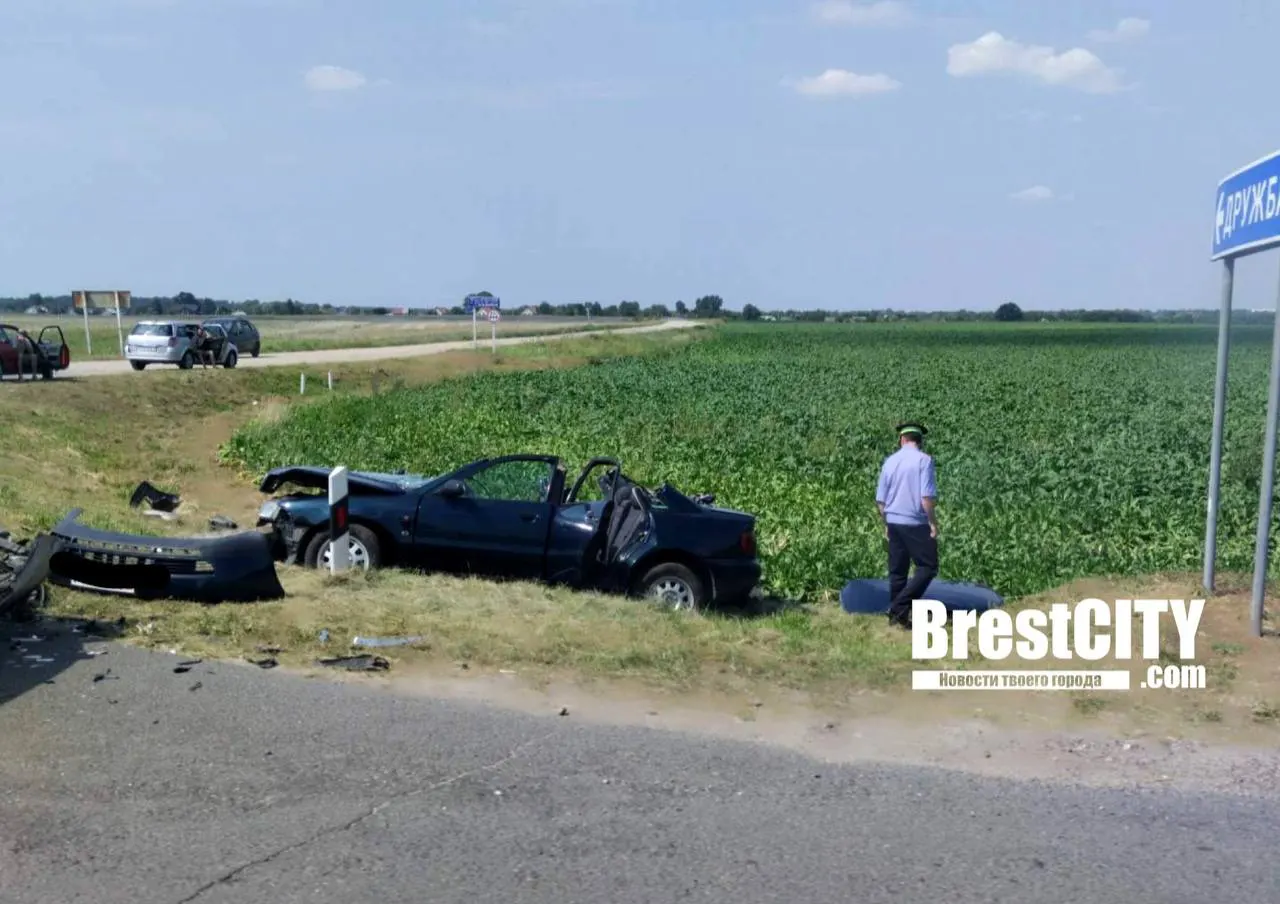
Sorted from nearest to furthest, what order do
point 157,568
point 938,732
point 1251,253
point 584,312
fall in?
point 938,732 < point 157,568 < point 1251,253 < point 584,312

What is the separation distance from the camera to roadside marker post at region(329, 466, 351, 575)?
32.6 feet

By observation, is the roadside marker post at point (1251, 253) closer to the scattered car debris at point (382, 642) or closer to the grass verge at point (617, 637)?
the grass verge at point (617, 637)

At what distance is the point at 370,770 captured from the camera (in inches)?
224

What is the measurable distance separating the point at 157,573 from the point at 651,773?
4.28 m

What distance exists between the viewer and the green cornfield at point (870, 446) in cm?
1297

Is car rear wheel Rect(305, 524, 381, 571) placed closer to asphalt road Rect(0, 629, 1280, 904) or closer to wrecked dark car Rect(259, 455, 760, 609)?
wrecked dark car Rect(259, 455, 760, 609)

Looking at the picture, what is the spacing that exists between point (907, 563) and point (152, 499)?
1000 centimetres

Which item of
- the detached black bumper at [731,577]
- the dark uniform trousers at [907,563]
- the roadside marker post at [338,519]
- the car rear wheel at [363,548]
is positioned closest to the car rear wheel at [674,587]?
the detached black bumper at [731,577]

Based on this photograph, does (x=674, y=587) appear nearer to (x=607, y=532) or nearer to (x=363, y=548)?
(x=607, y=532)

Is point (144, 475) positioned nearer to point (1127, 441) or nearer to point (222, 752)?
point (222, 752)

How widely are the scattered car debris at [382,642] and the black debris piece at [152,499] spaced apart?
8.68 metres

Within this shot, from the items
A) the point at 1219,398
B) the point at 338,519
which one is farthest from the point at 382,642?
the point at 1219,398

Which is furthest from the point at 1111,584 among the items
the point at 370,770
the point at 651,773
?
the point at 370,770

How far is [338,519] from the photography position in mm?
9992
